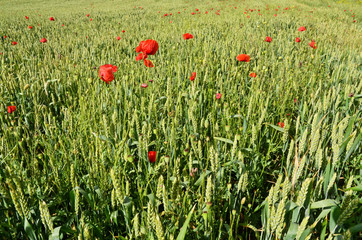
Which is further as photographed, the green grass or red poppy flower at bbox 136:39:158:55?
red poppy flower at bbox 136:39:158:55

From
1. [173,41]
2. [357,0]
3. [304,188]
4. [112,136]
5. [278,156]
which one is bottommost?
[278,156]

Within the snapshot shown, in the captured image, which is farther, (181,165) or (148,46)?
(148,46)

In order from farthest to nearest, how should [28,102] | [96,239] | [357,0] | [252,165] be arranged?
[357,0] < [28,102] < [252,165] < [96,239]

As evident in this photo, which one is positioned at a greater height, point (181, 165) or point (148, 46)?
point (148, 46)

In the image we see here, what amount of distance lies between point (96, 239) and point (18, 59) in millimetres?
3410

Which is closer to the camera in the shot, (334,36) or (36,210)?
(36,210)

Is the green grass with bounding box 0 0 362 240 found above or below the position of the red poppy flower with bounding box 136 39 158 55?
below

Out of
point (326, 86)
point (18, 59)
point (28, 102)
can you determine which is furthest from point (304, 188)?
point (18, 59)

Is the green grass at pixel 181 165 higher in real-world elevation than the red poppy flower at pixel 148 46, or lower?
lower

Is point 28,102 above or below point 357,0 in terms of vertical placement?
below

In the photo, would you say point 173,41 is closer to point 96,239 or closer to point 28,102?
point 28,102

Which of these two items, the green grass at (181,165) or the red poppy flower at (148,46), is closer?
the green grass at (181,165)

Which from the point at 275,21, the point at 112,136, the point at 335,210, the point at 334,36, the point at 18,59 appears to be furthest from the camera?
the point at 275,21

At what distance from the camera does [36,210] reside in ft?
3.40
